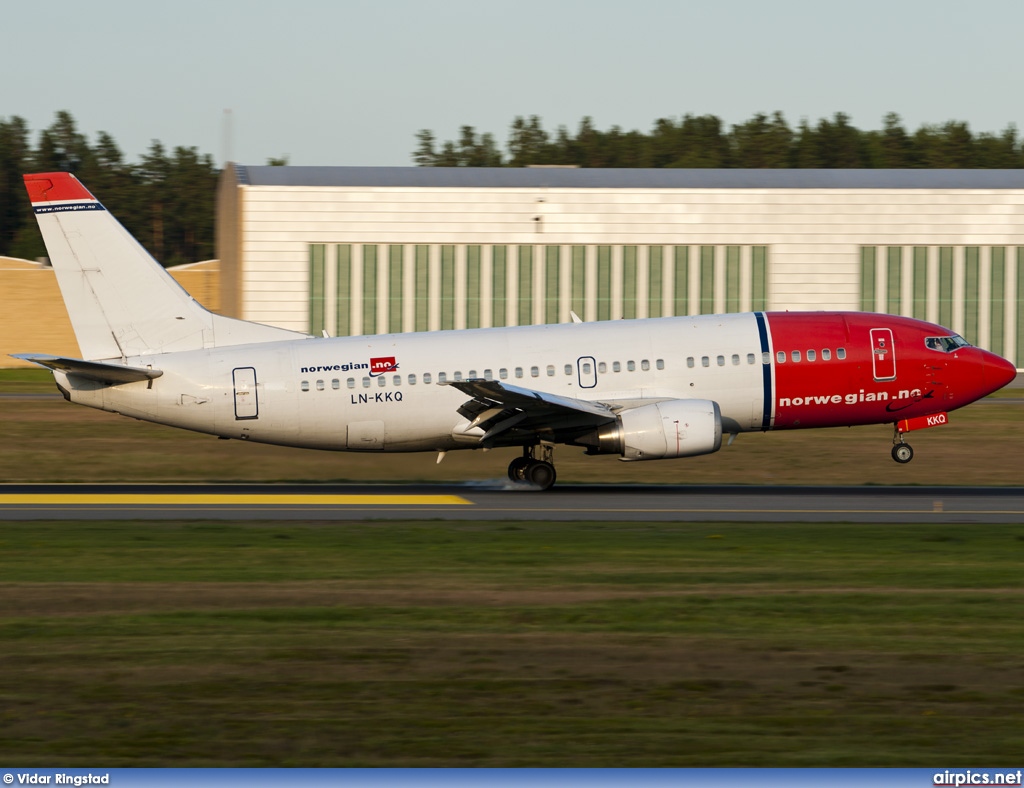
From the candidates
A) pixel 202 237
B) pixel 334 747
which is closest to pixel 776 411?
pixel 334 747

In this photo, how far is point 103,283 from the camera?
2938 cm

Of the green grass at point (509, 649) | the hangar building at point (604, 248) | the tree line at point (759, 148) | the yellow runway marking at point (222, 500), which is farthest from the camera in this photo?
the tree line at point (759, 148)

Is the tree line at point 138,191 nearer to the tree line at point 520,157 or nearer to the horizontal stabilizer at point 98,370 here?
the tree line at point 520,157

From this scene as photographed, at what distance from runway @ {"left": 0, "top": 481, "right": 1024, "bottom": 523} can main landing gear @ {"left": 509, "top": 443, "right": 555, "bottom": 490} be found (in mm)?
328

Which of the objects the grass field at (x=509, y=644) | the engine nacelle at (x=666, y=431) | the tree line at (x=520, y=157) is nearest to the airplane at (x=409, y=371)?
the engine nacelle at (x=666, y=431)

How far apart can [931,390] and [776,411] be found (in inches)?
151

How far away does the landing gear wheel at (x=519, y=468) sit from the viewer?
30.1m

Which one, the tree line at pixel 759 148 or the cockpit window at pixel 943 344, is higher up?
the tree line at pixel 759 148

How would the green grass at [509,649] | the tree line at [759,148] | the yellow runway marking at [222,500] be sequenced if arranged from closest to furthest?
1. the green grass at [509,649]
2. the yellow runway marking at [222,500]
3. the tree line at [759,148]

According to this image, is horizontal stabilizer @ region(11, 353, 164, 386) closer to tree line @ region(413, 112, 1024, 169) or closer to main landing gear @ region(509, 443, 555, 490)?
main landing gear @ region(509, 443, 555, 490)

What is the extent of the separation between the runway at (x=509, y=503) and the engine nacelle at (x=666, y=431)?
1.08 meters

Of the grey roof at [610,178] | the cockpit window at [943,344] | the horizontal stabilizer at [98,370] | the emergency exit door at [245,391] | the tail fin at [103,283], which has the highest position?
the grey roof at [610,178]

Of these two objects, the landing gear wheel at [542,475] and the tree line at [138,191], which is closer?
the landing gear wheel at [542,475]

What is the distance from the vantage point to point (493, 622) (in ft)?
50.2
